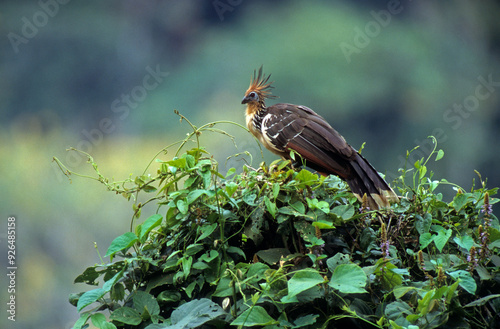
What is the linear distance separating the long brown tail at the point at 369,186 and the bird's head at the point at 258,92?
0.51 metres

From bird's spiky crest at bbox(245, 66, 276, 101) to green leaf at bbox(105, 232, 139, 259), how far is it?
0.89m

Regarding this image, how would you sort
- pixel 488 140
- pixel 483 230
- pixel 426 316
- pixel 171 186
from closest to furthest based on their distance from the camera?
pixel 426 316, pixel 483 230, pixel 171 186, pixel 488 140

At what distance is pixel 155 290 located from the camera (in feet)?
2.89

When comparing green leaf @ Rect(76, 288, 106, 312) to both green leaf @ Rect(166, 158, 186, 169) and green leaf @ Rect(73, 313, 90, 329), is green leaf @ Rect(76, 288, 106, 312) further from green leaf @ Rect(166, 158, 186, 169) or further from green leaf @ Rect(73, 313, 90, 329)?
green leaf @ Rect(166, 158, 186, 169)

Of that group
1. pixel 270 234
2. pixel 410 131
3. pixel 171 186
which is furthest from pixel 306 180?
pixel 410 131

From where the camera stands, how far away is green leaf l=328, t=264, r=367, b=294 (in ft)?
2.29

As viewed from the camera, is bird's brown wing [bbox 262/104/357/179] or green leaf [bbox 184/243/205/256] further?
bird's brown wing [bbox 262/104/357/179]

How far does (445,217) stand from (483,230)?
14cm

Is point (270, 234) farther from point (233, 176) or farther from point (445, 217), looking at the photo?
point (445, 217)

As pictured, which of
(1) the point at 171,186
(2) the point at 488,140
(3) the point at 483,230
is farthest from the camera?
(2) the point at 488,140
